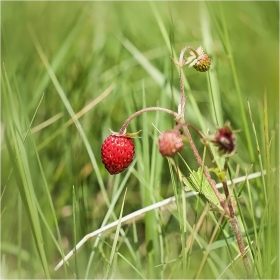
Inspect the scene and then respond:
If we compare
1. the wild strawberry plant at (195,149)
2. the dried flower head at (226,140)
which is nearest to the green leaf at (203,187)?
the wild strawberry plant at (195,149)

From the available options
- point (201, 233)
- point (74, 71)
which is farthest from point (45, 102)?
point (201, 233)

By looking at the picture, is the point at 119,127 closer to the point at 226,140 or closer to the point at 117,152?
the point at 117,152

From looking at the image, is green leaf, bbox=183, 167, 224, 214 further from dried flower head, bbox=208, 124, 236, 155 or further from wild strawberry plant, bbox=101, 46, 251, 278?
dried flower head, bbox=208, 124, 236, 155

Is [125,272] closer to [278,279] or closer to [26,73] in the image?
[278,279]

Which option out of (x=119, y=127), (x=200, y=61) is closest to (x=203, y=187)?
(x=200, y=61)

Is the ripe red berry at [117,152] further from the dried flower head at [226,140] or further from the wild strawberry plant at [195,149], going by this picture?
the dried flower head at [226,140]
